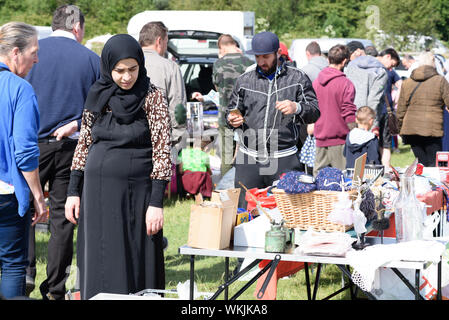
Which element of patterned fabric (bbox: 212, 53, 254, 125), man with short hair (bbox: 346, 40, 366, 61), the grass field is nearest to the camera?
the grass field

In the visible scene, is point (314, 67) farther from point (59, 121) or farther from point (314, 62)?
point (59, 121)

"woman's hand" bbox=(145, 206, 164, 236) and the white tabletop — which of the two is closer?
the white tabletop

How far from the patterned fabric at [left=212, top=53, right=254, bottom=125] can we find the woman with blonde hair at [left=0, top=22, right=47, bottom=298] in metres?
3.48

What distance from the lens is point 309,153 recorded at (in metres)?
7.89

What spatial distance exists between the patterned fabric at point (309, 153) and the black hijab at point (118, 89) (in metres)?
4.41

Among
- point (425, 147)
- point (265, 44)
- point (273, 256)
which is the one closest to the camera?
point (273, 256)

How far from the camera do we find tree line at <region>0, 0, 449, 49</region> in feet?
119

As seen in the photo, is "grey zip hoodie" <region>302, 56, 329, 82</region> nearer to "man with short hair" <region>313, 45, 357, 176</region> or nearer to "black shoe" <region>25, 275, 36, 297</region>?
"man with short hair" <region>313, 45, 357, 176</region>

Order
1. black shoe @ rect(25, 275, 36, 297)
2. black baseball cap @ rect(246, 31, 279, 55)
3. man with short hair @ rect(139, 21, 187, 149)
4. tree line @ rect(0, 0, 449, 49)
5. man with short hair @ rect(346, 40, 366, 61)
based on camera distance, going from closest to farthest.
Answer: black baseball cap @ rect(246, 31, 279, 55) < black shoe @ rect(25, 275, 36, 297) < man with short hair @ rect(139, 21, 187, 149) < man with short hair @ rect(346, 40, 366, 61) < tree line @ rect(0, 0, 449, 49)

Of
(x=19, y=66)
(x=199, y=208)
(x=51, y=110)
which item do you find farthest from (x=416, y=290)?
(x=51, y=110)

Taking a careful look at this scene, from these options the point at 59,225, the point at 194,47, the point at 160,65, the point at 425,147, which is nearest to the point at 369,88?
the point at 425,147

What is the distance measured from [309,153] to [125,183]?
4543mm

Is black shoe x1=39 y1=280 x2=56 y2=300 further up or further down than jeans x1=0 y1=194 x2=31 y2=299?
further down

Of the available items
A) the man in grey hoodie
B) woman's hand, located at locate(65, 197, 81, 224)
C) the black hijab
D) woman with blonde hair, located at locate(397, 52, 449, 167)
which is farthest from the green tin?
the man in grey hoodie
